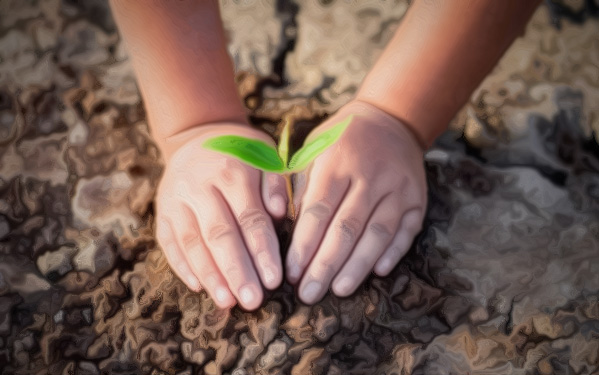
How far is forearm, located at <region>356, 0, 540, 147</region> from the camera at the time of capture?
0.38 m

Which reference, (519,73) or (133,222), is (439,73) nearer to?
(519,73)

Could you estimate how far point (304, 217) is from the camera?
0.34 meters

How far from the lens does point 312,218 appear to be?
34 cm

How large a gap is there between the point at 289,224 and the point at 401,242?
84 mm

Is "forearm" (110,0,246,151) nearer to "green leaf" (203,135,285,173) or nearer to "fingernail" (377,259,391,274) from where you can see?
"green leaf" (203,135,285,173)

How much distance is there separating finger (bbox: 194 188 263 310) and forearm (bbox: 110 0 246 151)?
97 mm

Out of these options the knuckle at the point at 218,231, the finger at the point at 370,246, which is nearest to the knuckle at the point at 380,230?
the finger at the point at 370,246

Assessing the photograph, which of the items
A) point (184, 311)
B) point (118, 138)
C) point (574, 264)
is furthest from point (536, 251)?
point (118, 138)

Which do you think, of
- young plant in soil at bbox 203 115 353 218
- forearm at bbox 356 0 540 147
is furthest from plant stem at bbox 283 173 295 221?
forearm at bbox 356 0 540 147

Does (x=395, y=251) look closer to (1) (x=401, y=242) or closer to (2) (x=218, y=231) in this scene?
(1) (x=401, y=242)

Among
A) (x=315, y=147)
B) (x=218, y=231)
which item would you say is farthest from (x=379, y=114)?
(x=218, y=231)

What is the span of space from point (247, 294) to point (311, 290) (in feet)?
0.14

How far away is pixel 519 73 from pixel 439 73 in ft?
0.39

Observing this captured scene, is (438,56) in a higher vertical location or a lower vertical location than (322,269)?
higher
